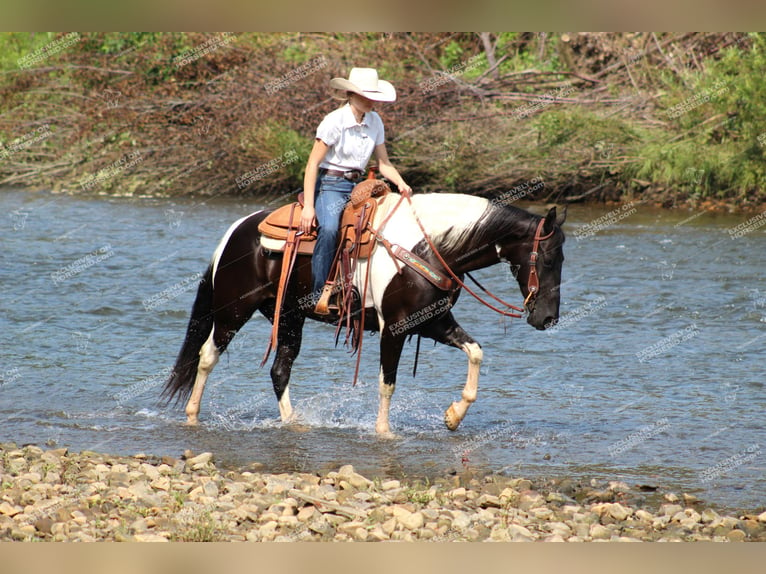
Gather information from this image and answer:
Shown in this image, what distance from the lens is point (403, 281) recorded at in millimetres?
7113

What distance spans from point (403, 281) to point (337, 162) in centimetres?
92

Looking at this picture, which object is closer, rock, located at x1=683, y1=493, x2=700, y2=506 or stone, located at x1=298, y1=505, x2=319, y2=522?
stone, located at x1=298, y1=505, x2=319, y2=522

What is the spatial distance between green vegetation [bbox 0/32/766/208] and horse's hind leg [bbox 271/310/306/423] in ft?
37.8

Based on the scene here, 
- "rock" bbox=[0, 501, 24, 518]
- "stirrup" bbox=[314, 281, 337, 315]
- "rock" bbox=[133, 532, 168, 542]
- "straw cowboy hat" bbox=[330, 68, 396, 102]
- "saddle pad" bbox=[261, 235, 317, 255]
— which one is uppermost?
"straw cowboy hat" bbox=[330, 68, 396, 102]

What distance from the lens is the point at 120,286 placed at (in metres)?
13.4

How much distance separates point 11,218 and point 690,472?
14.6 m

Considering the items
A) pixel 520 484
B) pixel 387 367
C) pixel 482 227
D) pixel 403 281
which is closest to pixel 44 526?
pixel 520 484

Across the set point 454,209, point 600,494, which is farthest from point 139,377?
point 600,494

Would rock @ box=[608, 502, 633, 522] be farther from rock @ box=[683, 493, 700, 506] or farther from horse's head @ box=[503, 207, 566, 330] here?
horse's head @ box=[503, 207, 566, 330]

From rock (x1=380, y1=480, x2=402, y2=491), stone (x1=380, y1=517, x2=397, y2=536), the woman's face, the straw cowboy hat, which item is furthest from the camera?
the woman's face

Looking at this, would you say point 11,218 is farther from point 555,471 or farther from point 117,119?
point 555,471

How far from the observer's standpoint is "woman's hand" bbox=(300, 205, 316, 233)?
7219 millimetres

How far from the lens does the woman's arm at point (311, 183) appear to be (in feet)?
23.2

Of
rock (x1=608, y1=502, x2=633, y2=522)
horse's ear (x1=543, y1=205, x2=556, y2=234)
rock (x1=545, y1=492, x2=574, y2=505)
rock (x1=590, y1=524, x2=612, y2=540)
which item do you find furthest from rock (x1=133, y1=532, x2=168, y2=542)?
horse's ear (x1=543, y1=205, x2=556, y2=234)
